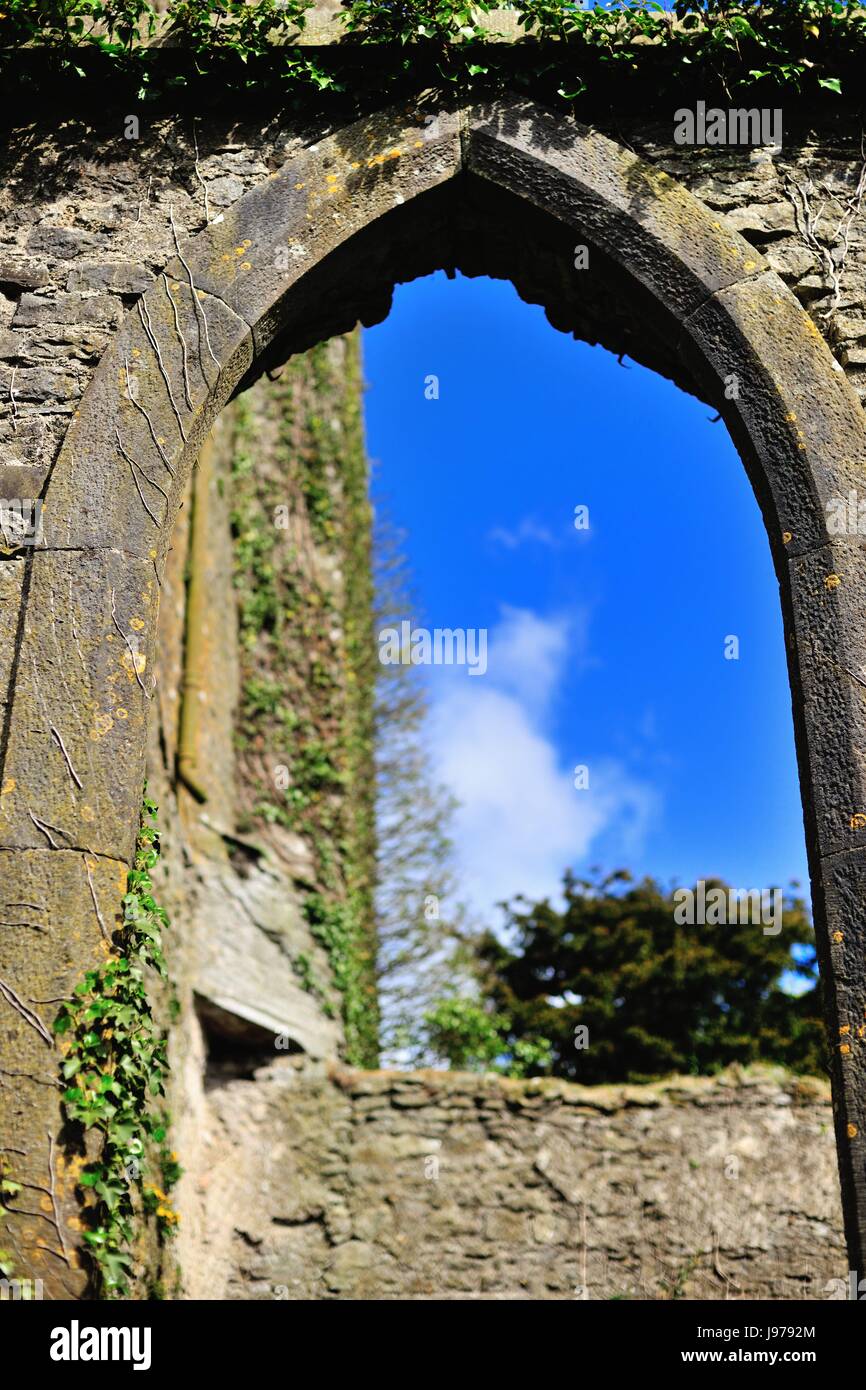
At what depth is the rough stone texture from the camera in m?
7.32

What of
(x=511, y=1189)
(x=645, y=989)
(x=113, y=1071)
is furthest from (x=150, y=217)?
(x=645, y=989)

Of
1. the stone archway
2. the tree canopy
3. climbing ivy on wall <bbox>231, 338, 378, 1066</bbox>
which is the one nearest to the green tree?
A: the tree canopy

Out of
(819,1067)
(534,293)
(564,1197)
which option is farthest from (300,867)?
(534,293)

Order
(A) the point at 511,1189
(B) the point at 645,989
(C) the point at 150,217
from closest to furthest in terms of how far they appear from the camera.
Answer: (C) the point at 150,217 < (A) the point at 511,1189 < (B) the point at 645,989

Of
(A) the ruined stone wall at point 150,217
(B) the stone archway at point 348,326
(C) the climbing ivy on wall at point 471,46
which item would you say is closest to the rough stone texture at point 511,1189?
(B) the stone archway at point 348,326

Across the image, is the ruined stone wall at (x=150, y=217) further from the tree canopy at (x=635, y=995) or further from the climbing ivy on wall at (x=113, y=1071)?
the tree canopy at (x=635, y=995)

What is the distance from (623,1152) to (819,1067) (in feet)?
11.2

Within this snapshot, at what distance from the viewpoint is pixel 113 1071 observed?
3197 millimetres

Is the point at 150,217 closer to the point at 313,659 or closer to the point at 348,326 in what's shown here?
the point at 348,326

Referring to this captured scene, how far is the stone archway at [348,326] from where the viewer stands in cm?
326

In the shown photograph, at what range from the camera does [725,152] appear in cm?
417

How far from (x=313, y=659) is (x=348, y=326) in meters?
5.61

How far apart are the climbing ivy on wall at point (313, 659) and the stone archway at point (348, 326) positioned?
528cm

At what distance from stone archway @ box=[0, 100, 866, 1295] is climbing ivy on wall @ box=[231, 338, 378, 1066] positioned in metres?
5.28
